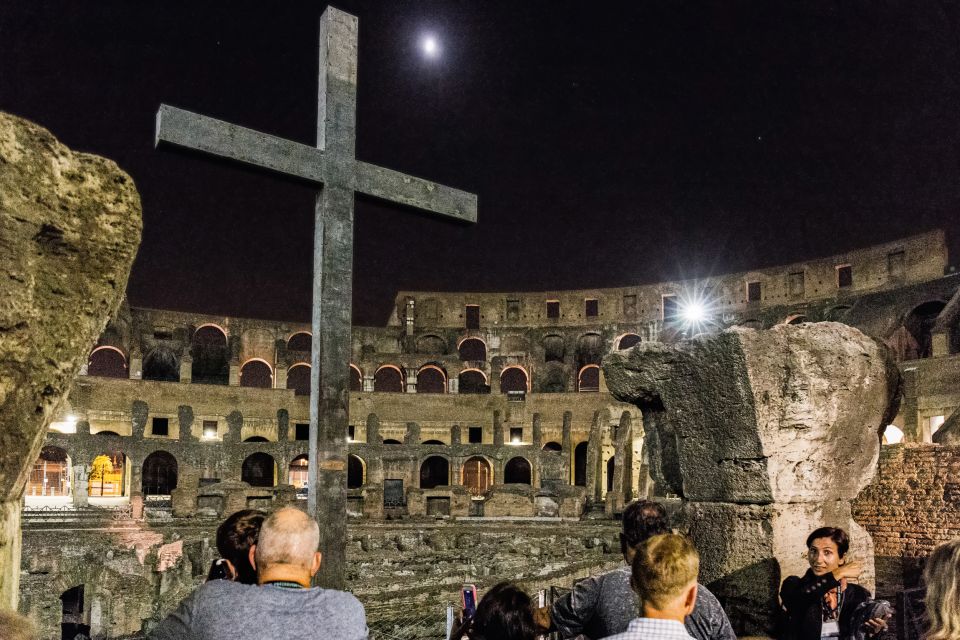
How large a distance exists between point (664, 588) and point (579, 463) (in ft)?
121

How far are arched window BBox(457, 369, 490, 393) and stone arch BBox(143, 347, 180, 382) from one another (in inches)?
577

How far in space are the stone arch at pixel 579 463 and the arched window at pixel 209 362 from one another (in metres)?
17.9

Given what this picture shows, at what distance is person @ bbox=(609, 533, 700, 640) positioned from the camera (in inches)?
81.5

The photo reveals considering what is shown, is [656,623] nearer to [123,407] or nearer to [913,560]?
[913,560]

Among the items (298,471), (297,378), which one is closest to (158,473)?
(298,471)

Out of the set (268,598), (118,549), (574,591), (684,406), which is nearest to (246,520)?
(268,598)

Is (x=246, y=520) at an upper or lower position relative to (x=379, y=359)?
lower

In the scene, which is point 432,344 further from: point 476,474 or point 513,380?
point 476,474

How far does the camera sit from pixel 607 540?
754 inches

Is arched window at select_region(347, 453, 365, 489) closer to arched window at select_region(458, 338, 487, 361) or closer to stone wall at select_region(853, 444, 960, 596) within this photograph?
arched window at select_region(458, 338, 487, 361)

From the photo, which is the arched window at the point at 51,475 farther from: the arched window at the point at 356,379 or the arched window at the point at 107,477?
the arched window at the point at 356,379

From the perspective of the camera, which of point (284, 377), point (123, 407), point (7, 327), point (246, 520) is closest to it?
point (7, 327)

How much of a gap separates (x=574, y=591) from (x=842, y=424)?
288cm

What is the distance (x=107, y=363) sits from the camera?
138 ft
